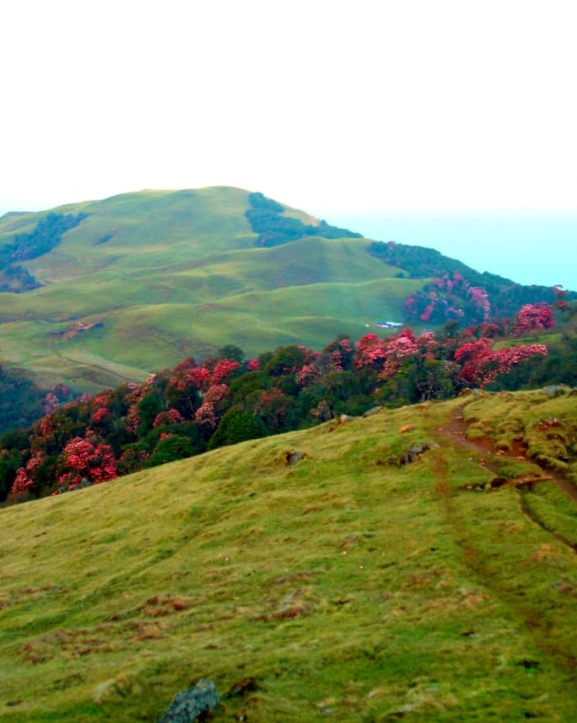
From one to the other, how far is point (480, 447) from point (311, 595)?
17.2m

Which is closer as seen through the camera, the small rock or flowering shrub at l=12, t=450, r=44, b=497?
the small rock

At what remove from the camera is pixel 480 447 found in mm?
35875

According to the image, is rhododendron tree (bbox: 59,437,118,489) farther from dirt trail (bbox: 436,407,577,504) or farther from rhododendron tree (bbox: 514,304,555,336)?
rhododendron tree (bbox: 514,304,555,336)

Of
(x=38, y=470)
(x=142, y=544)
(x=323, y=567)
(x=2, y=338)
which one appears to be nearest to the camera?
(x=323, y=567)

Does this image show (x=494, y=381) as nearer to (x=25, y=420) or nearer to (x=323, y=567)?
(x=323, y=567)

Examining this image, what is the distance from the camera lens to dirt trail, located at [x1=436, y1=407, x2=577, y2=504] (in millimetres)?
29297

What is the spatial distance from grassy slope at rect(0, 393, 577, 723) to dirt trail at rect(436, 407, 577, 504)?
2.28ft

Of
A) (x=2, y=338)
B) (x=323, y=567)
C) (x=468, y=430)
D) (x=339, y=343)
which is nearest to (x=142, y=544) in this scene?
(x=323, y=567)

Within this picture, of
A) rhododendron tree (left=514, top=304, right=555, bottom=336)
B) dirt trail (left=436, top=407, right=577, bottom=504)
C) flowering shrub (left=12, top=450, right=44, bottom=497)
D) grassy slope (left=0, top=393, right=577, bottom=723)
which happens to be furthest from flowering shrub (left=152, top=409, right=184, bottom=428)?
rhododendron tree (left=514, top=304, right=555, bottom=336)

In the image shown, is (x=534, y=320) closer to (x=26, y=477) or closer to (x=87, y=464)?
(x=87, y=464)

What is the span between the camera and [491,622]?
58.8 ft

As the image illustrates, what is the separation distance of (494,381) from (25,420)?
3942 inches

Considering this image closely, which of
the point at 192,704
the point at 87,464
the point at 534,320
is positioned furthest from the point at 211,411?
the point at 192,704

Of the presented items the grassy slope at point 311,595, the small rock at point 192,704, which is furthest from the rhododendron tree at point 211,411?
the small rock at point 192,704
